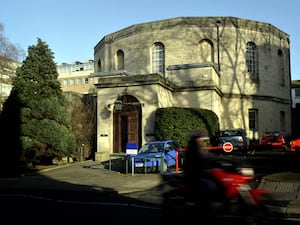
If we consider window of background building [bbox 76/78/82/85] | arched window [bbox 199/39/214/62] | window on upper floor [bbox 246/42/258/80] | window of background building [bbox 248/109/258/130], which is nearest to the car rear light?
arched window [bbox 199/39/214/62]

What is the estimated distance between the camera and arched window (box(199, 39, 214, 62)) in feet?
121

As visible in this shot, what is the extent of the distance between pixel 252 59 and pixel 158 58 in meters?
9.34

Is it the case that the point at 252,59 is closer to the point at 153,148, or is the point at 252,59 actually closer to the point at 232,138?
the point at 232,138

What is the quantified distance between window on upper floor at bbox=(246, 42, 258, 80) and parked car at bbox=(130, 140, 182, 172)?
21.1 meters

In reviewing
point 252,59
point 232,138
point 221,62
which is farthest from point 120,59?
point 232,138

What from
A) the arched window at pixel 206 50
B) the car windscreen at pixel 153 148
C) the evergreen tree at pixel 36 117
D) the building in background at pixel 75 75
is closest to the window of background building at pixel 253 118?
the arched window at pixel 206 50

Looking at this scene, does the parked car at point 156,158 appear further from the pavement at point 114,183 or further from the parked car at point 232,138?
the parked car at point 232,138

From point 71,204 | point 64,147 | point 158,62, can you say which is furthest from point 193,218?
point 158,62

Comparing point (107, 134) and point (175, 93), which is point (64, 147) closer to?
point (107, 134)

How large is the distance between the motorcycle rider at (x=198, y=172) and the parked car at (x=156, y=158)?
10.1 metres

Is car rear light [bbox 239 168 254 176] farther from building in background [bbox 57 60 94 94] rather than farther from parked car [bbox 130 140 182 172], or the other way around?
building in background [bbox 57 60 94 94]

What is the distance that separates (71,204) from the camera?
35.1 ft

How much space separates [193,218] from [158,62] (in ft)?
104

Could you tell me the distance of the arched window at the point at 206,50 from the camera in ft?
121
